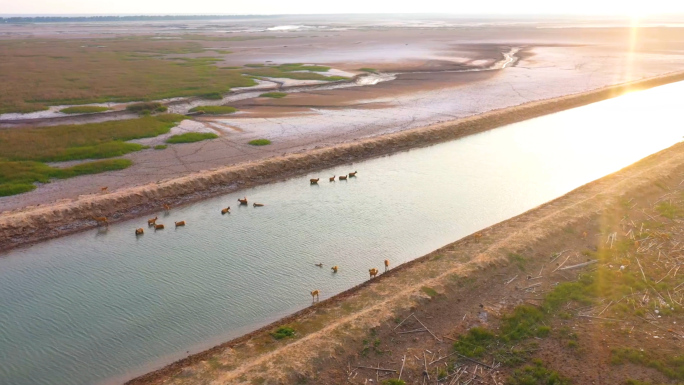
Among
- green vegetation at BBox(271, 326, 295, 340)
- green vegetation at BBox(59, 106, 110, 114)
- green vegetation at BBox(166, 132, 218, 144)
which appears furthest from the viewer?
green vegetation at BBox(59, 106, 110, 114)

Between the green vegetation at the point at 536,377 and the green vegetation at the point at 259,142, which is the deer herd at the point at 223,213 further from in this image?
the green vegetation at the point at 259,142

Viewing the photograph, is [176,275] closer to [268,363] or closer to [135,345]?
[135,345]

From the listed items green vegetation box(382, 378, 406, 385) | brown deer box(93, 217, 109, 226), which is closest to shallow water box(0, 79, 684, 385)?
brown deer box(93, 217, 109, 226)

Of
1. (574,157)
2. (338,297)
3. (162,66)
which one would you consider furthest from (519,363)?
(162,66)

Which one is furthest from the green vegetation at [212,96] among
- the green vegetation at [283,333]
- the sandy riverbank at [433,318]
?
the green vegetation at [283,333]

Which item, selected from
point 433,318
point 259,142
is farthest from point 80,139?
point 433,318

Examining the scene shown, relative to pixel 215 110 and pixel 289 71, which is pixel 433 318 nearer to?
pixel 215 110

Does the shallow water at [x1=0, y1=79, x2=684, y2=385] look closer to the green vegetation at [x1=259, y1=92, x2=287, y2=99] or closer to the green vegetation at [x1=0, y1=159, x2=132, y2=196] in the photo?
the green vegetation at [x1=0, y1=159, x2=132, y2=196]
